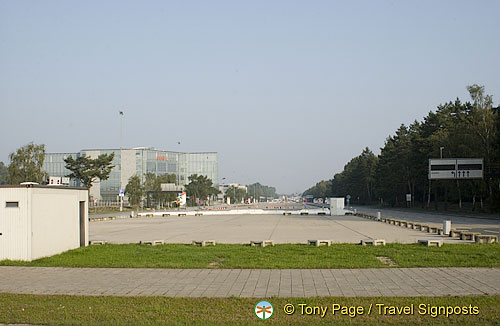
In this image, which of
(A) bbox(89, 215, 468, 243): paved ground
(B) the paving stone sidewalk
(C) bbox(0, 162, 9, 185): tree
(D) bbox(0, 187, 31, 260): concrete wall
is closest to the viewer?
(B) the paving stone sidewalk

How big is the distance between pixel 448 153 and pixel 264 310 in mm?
69899

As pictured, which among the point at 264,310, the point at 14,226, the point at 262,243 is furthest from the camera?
the point at 262,243

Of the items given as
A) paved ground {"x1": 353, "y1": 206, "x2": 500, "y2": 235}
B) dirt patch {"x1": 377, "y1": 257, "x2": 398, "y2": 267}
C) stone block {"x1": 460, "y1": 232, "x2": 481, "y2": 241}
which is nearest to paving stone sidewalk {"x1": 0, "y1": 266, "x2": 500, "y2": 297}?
dirt patch {"x1": 377, "y1": 257, "x2": 398, "y2": 267}

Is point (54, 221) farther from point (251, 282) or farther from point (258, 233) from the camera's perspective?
point (258, 233)

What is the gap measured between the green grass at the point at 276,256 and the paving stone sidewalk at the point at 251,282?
742 mm

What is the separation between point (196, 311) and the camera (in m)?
9.30

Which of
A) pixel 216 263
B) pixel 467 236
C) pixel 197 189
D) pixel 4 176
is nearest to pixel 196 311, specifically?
pixel 216 263

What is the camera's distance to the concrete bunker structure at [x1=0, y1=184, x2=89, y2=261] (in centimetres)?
1622

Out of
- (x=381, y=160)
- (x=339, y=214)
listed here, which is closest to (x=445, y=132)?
(x=339, y=214)

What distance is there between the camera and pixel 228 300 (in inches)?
402

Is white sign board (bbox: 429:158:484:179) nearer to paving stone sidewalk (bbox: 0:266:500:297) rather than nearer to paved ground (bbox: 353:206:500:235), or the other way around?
paved ground (bbox: 353:206:500:235)

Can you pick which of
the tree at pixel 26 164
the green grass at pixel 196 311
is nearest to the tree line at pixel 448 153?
the green grass at pixel 196 311

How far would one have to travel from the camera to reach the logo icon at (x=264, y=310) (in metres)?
8.90

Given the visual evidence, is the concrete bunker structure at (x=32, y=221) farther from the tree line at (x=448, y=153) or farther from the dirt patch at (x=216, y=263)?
the tree line at (x=448, y=153)
